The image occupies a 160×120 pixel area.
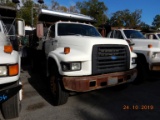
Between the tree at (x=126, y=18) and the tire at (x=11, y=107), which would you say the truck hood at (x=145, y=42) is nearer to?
the tire at (x=11, y=107)

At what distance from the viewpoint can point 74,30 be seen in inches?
218

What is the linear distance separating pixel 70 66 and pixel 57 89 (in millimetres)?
673

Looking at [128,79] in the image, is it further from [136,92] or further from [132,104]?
[136,92]

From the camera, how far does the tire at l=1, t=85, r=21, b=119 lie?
3389 millimetres

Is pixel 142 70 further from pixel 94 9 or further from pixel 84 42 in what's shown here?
pixel 94 9

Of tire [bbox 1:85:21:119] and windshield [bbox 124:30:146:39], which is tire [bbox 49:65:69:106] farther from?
windshield [bbox 124:30:146:39]

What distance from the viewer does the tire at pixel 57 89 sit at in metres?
3.97

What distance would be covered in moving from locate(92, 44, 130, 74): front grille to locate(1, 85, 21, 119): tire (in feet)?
5.38

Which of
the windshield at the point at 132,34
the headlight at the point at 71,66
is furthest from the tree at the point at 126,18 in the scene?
the headlight at the point at 71,66

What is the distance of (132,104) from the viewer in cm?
437

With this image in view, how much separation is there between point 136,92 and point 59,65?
2642mm

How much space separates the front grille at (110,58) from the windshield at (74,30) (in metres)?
1.54
